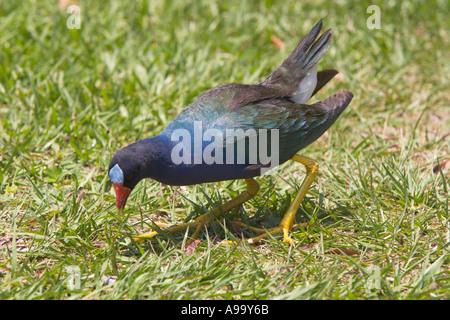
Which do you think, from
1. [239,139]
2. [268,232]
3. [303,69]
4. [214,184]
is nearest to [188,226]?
[268,232]

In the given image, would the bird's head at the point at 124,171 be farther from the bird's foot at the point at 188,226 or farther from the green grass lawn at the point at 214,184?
the bird's foot at the point at 188,226

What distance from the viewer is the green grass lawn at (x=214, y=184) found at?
126 inches

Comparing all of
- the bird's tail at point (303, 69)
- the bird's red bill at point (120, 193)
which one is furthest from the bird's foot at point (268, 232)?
the bird's tail at point (303, 69)

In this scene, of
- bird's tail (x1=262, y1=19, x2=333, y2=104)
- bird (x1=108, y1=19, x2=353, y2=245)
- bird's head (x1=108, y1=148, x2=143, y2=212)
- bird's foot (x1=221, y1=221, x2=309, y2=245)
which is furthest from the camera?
bird's tail (x1=262, y1=19, x2=333, y2=104)

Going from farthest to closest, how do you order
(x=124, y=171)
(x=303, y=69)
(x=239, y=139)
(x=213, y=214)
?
(x=303, y=69), (x=213, y=214), (x=239, y=139), (x=124, y=171)

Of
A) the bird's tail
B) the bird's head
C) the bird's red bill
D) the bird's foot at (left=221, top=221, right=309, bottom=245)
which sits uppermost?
the bird's tail

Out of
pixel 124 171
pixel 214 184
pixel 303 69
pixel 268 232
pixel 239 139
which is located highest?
pixel 303 69

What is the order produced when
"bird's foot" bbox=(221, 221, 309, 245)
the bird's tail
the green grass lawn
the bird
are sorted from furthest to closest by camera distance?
1. the bird's tail
2. "bird's foot" bbox=(221, 221, 309, 245)
3. the bird
4. the green grass lawn

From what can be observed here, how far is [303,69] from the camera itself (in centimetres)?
405

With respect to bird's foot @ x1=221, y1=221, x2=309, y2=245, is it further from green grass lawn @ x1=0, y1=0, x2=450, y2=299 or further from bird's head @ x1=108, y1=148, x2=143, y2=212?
bird's head @ x1=108, y1=148, x2=143, y2=212

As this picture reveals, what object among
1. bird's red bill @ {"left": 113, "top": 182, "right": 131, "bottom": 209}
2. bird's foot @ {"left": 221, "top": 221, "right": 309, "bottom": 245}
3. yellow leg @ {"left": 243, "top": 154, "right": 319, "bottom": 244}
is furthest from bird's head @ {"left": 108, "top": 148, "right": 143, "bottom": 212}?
yellow leg @ {"left": 243, "top": 154, "right": 319, "bottom": 244}

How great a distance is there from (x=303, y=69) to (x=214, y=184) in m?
1.04

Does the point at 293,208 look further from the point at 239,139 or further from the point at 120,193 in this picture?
the point at 120,193

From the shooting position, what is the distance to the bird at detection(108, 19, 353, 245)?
344cm
